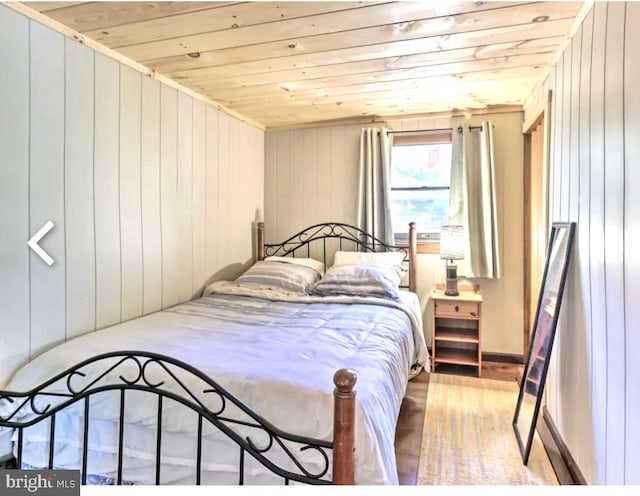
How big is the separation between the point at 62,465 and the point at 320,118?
332 centimetres

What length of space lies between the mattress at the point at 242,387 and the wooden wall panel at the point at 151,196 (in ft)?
1.41

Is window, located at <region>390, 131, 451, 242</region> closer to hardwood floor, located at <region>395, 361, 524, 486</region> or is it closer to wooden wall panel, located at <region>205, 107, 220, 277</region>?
hardwood floor, located at <region>395, 361, 524, 486</region>

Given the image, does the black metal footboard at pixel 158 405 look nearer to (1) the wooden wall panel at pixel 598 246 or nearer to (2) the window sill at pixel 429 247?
(1) the wooden wall panel at pixel 598 246

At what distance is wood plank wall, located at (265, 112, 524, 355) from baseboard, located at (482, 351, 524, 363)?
3cm

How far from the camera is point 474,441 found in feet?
7.48

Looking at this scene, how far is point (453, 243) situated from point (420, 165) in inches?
34.8

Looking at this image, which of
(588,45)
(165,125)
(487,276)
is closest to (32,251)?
(165,125)

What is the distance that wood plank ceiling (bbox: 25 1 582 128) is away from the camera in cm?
188

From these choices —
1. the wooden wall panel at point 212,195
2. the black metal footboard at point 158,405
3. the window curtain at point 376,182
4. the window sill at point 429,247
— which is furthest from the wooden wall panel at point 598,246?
the wooden wall panel at point 212,195

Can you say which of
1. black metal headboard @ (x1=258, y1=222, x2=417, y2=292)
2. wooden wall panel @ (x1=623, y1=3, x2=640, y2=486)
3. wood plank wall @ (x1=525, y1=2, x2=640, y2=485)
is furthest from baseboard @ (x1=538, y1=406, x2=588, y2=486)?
black metal headboard @ (x1=258, y1=222, x2=417, y2=292)

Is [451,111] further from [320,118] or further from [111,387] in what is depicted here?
[111,387]

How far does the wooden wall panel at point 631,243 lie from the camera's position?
1295 millimetres

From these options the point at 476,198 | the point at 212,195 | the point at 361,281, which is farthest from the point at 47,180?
the point at 476,198

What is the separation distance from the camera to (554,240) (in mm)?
2316
